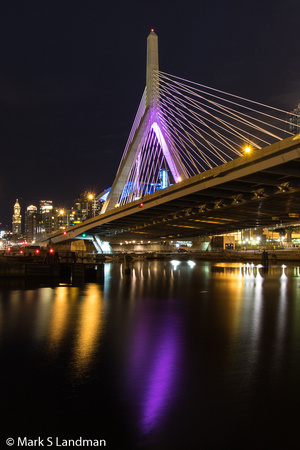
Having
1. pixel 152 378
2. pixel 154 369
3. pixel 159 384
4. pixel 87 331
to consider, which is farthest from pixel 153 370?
pixel 87 331

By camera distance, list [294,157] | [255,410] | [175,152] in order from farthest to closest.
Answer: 1. [175,152]
2. [294,157]
3. [255,410]

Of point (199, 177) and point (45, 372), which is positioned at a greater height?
point (199, 177)

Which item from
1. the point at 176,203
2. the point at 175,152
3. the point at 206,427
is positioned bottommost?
the point at 206,427

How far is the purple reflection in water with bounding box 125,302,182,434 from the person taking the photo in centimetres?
605

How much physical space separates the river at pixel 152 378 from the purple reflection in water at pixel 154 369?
0.02 meters

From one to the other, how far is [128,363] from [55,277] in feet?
70.0

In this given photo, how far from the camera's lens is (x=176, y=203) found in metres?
34.2

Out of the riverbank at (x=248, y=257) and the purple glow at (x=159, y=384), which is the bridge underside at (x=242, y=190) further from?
the purple glow at (x=159, y=384)

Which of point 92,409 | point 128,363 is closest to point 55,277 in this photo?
point 128,363

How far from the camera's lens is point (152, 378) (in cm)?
748

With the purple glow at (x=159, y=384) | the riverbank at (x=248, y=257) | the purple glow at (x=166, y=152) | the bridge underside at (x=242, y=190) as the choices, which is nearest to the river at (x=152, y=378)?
the purple glow at (x=159, y=384)

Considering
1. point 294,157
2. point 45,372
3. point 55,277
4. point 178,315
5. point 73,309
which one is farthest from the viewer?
point 55,277

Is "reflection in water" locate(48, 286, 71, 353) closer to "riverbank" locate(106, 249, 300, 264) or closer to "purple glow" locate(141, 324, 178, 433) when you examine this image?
"purple glow" locate(141, 324, 178, 433)

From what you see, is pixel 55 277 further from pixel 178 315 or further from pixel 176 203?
pixel 178 315
